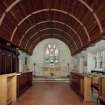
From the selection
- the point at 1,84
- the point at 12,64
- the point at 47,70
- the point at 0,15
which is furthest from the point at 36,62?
the point at 1,84

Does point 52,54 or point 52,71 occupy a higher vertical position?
point 52,54

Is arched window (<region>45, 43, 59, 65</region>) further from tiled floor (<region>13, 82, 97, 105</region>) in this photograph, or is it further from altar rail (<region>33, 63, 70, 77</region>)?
A: tiled floor (<region>13, 82, 97, 105</region>)

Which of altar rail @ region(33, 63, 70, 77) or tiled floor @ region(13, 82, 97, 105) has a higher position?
altar rail @ region(33, 63, 70, 77)

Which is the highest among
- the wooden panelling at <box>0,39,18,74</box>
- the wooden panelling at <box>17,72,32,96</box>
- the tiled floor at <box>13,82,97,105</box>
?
the wooden panelling at <box>0,39,18,74</box>

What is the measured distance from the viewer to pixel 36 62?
3475cm

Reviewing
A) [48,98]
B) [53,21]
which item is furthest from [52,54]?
[48,98]

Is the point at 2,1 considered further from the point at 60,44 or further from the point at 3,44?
the point at 60,44

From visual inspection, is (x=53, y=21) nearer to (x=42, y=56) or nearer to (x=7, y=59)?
(x=7, y=59)

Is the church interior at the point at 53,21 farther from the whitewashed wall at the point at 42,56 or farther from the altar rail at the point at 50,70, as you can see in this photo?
the whitewashed wall at the point at 42,56

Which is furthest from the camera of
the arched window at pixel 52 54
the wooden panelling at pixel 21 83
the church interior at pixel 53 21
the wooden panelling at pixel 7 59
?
the arched window at pixel 52 54

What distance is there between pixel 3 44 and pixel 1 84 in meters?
6.09

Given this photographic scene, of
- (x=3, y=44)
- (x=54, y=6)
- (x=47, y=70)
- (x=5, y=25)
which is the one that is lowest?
(x=47, y=70)

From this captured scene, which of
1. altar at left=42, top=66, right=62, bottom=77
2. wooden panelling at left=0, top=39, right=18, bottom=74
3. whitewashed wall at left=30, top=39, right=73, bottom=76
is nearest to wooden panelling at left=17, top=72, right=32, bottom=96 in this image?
wooden panelling at left=0, top=39, right=18, bottom=74

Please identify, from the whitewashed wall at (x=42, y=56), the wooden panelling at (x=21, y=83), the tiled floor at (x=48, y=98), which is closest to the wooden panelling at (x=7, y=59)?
the wooden panelling at (x=21, y=83)
